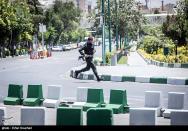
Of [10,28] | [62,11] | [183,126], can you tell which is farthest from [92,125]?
[62,11]

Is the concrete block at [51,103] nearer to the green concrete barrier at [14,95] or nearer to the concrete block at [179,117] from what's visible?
the green concrete barrier at [14,95]

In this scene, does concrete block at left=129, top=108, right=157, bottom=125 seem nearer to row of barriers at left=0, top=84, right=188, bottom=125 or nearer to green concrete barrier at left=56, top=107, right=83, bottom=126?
row of barriers at left=0, top=84, right=188, bottom=125

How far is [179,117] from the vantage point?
7.80 m

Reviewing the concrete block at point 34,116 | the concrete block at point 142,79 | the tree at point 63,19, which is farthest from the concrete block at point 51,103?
the tree at point 63,19

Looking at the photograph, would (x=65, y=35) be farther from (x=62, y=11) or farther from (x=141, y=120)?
(x=141, y=120)

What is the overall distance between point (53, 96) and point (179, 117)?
5.46 meters

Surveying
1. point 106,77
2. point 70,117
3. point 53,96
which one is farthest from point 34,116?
point 106,77

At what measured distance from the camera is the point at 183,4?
56.8 metres

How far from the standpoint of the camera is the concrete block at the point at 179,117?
7.75m

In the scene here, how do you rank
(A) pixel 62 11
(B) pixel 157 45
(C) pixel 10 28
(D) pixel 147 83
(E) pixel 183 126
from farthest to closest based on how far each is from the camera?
1. (A) pixel 62 11
2. (C) pixel 10 28
3. (B) pixel 157 45
4. (D) pixel 147 83
5. (E) pixel 183 126

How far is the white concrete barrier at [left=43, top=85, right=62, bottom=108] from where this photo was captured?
40.8 ft

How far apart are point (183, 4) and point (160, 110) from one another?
47.3 meters

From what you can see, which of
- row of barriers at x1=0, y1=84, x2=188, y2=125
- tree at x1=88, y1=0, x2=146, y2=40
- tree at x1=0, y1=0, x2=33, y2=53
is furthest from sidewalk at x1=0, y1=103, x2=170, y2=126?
tree at x1=88, y1=0, x2=146, y2=40

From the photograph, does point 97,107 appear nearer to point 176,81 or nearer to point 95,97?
point 95,97
